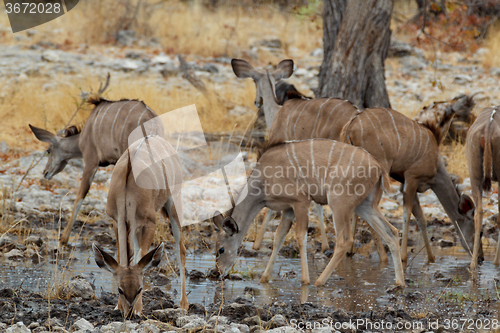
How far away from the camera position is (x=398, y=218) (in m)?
8.45

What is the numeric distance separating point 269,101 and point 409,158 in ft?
7.80

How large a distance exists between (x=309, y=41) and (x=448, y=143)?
831 cm

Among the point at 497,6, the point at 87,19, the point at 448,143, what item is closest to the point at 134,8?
the point at 87,19

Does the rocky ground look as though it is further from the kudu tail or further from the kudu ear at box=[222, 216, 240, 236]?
the kudu tail

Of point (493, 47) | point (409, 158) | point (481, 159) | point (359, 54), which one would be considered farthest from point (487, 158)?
point (493, 47)

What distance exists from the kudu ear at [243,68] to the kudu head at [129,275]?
4.81 meters

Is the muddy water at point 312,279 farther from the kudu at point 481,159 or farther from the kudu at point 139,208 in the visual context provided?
the kudu at point 139,208

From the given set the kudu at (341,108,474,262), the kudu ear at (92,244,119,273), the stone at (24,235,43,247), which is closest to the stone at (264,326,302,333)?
the kudu ear at (92,244,119,273)

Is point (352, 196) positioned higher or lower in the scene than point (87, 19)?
higher

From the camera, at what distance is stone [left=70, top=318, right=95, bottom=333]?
3971 millimetres

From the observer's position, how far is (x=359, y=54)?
930 cm

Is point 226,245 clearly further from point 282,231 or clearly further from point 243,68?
point 243,68

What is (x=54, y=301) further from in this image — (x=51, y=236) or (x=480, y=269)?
(x=480, y=269)

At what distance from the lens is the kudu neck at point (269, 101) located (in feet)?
27.6
